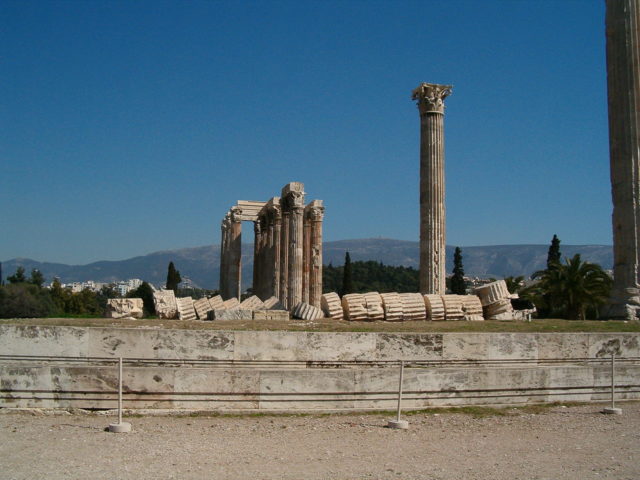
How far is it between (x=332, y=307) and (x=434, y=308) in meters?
3.08

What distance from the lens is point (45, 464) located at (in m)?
7.69

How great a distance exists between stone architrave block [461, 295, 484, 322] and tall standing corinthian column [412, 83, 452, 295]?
20.6ft

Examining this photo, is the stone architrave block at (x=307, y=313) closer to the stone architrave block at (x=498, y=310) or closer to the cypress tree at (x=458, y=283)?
the stone architrave block at (x=498, y=310)

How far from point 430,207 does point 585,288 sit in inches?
352

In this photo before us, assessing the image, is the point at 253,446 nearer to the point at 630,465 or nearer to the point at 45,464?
the point at 45,464

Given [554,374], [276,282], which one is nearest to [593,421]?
[554,374]

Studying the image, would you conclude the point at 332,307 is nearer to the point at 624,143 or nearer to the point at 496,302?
the point at 496,302

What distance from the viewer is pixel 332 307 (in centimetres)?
2114

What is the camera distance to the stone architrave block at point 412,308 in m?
20.5

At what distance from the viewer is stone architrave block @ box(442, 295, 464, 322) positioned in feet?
69.4

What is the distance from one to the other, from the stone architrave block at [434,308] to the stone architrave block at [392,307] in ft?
3.40

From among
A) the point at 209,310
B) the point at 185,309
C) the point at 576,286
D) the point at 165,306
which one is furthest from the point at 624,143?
the point at 165,306

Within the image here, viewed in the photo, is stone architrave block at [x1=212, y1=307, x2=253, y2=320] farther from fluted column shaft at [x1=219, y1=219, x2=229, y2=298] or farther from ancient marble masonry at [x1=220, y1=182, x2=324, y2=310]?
fluted column shaft at [x1=219, y1=219, x2=229, y2=298]

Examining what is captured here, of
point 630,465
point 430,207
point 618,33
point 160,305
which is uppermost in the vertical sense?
point 618,33
